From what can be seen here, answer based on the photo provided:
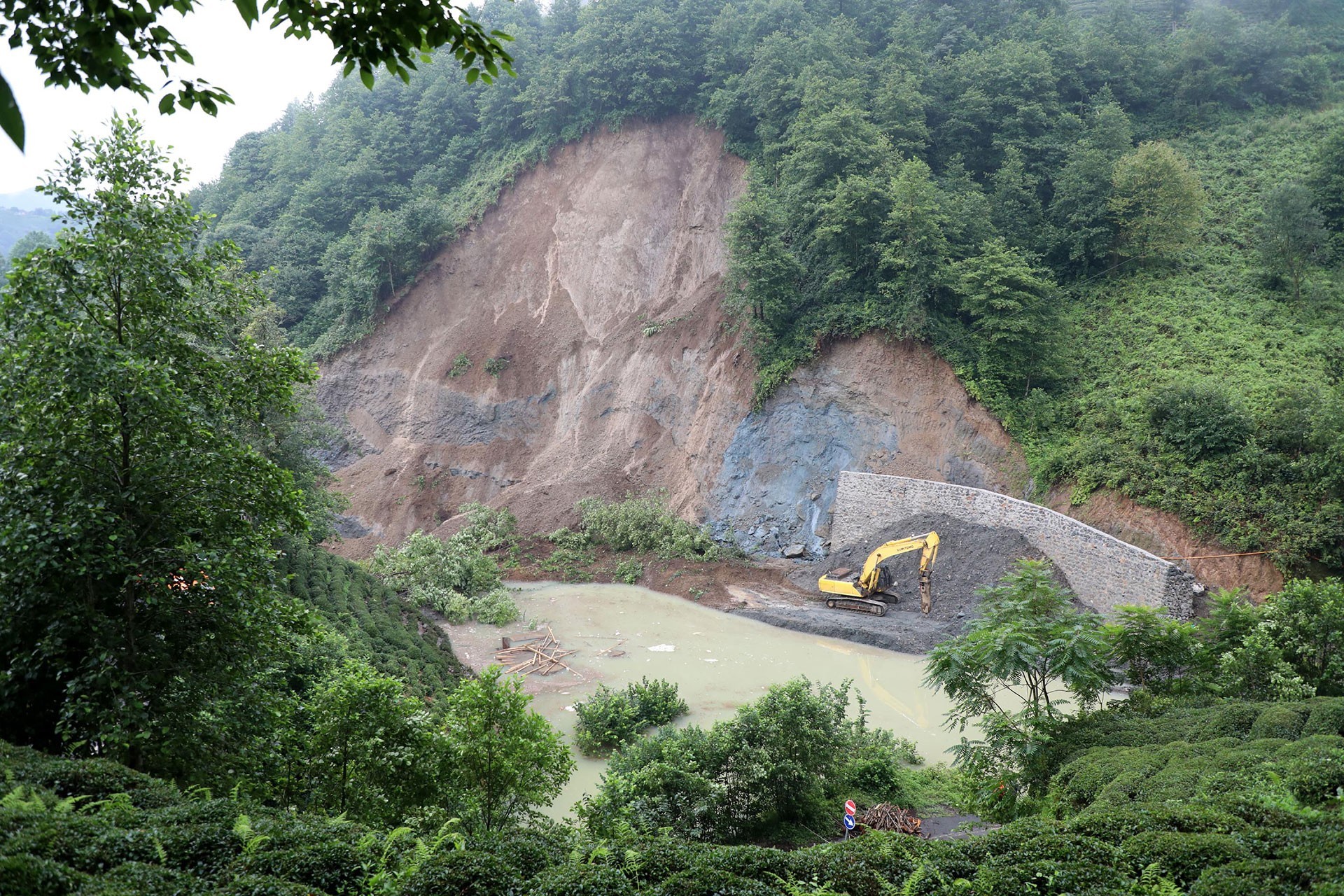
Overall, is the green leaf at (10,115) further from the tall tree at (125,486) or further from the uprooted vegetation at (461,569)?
the uprooted vegetation at (461,569)

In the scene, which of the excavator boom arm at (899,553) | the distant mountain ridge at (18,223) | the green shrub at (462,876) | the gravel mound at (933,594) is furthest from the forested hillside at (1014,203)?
the distant mountain ridge at (18,223)

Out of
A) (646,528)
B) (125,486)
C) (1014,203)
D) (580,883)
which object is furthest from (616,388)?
(580,883)

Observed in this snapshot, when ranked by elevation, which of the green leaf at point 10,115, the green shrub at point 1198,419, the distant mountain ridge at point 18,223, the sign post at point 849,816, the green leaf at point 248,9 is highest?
the distant mountain ridge at point 18,223

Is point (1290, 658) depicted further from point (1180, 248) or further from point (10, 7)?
point (1180, 248)

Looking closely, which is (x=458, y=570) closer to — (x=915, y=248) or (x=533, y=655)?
(x=533, y=655)

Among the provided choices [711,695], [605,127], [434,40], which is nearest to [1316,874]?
[434,40]
